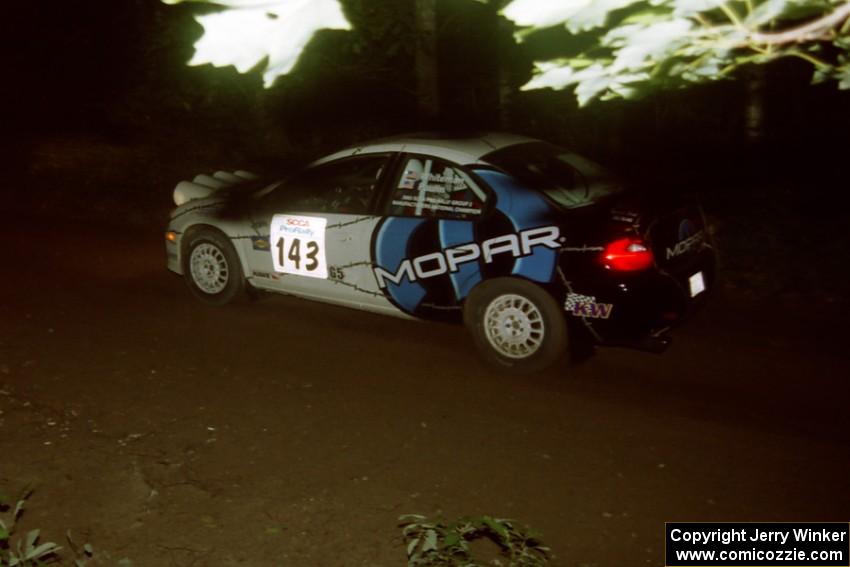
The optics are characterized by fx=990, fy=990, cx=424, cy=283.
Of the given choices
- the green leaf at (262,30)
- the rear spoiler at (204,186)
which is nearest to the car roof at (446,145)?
the rear spoiler at (204,186)

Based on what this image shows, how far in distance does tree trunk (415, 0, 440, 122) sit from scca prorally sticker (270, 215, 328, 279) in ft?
12.8

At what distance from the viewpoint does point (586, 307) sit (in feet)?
21.3

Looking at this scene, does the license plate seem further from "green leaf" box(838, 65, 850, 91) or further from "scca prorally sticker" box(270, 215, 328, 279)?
"green leaf" box(838, 65, 850, 91)

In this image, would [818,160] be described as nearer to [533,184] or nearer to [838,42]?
[533,184]

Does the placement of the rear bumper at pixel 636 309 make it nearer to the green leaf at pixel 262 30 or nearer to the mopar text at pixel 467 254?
the mopar text at pixel 467 254

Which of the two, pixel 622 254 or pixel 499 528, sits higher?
pixel 622 254

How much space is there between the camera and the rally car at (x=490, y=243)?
648 cm

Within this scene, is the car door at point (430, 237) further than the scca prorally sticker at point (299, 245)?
No

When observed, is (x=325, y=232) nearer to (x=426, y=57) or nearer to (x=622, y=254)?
(x=622, y=254)

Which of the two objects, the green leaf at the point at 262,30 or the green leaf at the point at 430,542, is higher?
the green leaf at the point at 262,30

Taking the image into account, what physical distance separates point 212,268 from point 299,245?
3.87ft

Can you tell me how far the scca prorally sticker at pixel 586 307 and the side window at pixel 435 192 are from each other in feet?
2.91

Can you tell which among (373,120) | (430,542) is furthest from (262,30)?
(373,120)

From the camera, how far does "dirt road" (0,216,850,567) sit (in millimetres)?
4965
